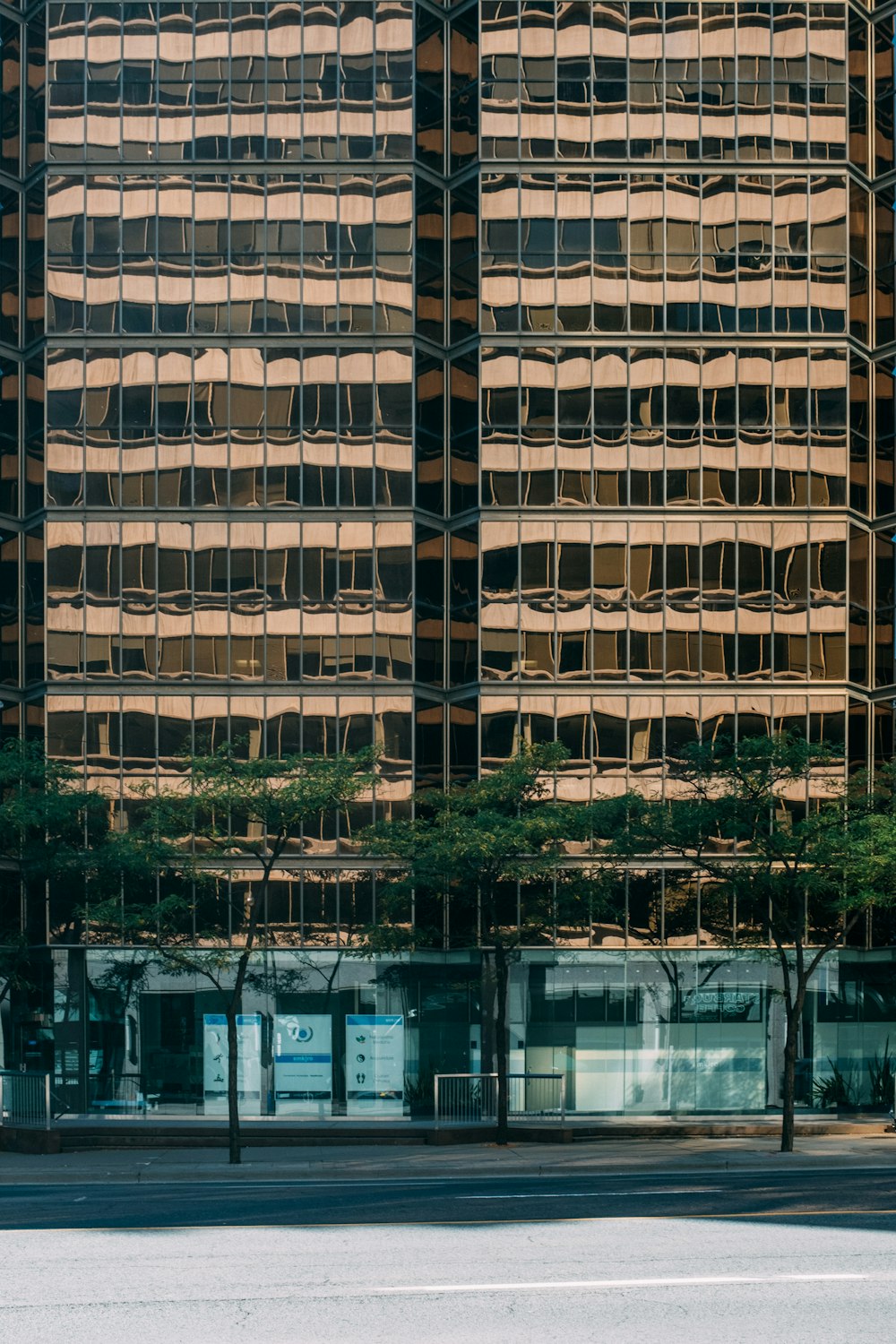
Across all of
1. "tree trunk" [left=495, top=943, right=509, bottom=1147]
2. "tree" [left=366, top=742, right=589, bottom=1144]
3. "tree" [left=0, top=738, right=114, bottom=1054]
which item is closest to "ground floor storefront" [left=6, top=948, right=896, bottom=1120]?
"tree" [left=0, top=738, right=114, bottom=1054]

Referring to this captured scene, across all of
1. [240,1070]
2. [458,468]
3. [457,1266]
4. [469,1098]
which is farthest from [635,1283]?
[458,468]

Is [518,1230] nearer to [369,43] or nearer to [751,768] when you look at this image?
[751,768]

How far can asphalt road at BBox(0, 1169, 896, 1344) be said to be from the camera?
1352 centimetres

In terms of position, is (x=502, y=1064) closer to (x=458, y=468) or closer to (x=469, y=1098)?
(x=469, y=1098)

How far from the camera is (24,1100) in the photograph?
33500mm

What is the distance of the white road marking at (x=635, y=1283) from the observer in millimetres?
15117

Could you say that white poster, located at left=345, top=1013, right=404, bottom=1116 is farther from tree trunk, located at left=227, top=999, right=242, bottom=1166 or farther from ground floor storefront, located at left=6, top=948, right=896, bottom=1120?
tree trunk, located at left=227, top=999, right=242, bottom=1166

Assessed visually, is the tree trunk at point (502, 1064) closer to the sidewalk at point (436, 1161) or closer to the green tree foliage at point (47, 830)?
the sidewalk at point (436, 1161)

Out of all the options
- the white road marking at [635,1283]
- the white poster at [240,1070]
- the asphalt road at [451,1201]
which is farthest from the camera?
the white poster at [240,1070]

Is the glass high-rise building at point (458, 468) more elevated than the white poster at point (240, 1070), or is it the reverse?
the glass high-rise building at point (458, 468)

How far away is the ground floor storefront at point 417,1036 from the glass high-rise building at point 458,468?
0.38ft

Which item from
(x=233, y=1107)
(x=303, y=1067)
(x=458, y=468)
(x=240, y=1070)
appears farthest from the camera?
(x=458, y=468)

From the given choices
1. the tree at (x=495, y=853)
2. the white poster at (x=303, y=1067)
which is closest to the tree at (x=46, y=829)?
the tree at (x=495, y=853)

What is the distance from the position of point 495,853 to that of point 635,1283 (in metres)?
20.2
